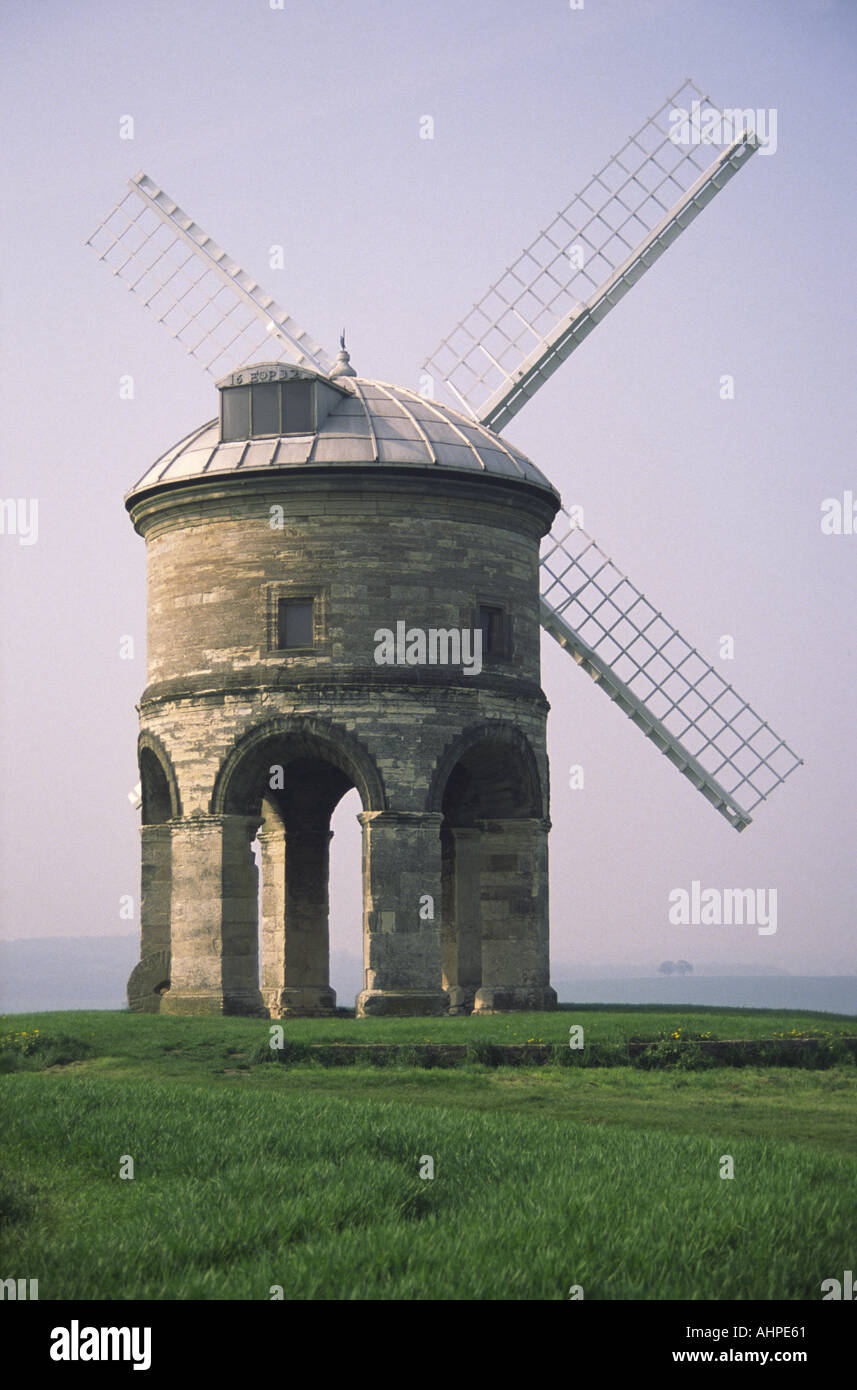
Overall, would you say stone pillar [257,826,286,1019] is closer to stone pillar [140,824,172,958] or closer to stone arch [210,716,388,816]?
stone pillar [140,824,172,958]

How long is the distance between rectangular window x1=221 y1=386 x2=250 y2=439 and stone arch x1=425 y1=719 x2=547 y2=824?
319 inches

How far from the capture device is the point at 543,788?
126 ft

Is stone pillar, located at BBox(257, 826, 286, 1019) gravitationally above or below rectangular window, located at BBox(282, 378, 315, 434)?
below

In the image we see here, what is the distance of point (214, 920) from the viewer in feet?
117

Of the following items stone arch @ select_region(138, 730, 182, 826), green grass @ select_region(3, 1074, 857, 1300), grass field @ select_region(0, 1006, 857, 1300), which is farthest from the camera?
stone arch @ select_region(138, 730, 182, 826)

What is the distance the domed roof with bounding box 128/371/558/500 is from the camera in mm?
36312

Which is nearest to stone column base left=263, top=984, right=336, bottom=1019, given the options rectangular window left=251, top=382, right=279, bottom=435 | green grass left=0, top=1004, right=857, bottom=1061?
green grass left=0, top=1004, right=857, bottom=1061

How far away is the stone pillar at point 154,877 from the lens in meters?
39.2

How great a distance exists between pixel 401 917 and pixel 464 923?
5451 mm

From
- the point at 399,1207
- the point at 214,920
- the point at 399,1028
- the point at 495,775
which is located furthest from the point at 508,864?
the point at 399,1207
